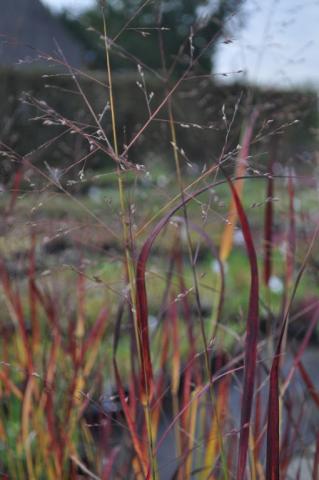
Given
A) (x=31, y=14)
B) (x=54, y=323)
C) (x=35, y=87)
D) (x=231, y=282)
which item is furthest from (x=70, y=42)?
(x=54, y=323)

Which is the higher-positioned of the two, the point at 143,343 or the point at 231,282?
the point at 143,343

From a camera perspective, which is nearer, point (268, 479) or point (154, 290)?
point (268, 479)

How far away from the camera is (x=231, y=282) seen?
518 cm

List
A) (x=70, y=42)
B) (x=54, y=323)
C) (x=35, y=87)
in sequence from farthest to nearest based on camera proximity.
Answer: (x=70, y=42), (x=35, y=87), (x=54, y=323)

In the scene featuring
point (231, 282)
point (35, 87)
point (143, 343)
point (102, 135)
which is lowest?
point (231, 282)

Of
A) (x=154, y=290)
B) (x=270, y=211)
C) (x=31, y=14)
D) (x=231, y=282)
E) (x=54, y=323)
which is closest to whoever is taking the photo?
(x=270, y=211)

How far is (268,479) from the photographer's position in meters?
0.97

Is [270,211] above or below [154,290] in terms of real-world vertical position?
above

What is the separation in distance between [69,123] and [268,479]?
0.49 metres

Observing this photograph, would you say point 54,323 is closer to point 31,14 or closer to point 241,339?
point 241,339

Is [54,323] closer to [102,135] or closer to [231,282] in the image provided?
[102,135]

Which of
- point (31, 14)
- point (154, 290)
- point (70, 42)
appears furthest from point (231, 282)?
point (70, 42)

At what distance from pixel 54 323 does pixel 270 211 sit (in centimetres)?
50

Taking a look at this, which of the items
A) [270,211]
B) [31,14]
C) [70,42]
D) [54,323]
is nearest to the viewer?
[270,211]
